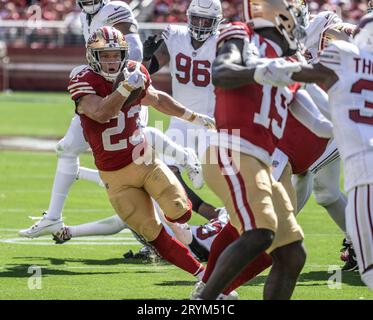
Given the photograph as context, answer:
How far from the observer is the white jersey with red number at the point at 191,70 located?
9.41 meters

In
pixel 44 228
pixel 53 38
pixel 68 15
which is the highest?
pixel 44 228

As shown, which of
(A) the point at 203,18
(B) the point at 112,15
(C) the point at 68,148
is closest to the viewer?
(C) the point at 68,148

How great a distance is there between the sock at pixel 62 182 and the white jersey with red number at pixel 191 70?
4.63ft

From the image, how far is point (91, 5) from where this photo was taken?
8.99 metres

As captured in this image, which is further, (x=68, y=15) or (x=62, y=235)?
(x=68, y=15)

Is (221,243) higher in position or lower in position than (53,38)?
higher

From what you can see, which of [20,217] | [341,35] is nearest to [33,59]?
[20,217]

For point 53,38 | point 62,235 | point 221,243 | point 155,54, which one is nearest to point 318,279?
point 221,243

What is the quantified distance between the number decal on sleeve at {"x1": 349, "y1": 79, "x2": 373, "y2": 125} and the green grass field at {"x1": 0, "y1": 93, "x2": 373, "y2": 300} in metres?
1.63

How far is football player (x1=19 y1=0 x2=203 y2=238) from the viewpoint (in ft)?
27.4

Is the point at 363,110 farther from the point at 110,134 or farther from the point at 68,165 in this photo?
the point at 68,165

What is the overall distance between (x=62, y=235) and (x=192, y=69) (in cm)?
208

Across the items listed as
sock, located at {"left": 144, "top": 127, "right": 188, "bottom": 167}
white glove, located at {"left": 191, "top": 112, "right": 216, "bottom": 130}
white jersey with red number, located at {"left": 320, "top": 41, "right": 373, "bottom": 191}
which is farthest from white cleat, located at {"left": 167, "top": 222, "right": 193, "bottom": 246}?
white jersey with red number, located at {"left": 320, "top": 41, "right": 373, "bottom": 191}
